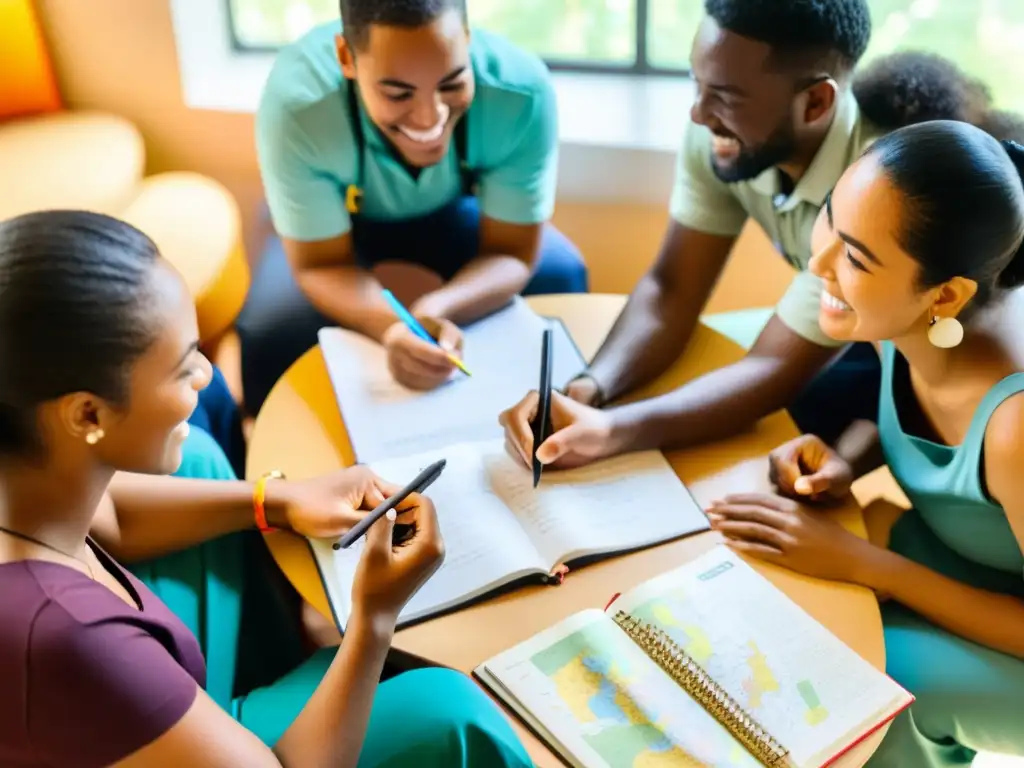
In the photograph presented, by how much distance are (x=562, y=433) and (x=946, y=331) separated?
1.46 feet

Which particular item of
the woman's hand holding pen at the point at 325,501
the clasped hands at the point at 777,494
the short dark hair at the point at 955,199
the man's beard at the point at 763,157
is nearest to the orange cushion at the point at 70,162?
the woman's hand holding pen at the point at 325,501

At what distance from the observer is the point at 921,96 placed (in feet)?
4.47

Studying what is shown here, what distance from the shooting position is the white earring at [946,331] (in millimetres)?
1049

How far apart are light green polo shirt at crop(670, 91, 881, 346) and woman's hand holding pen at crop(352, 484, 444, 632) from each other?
0.62 metres

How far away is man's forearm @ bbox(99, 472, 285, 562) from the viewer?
3.64 ft

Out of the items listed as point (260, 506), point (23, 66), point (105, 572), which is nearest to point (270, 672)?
point (260, 506)

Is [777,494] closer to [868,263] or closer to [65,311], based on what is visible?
[868,263]

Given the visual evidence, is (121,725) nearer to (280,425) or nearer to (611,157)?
(280,425)

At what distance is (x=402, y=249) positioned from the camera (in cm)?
177

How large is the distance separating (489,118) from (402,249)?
0.35m

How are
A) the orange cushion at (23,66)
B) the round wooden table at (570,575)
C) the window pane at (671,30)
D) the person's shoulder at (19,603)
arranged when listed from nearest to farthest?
the person's shoulder at (19,603) → the round wooden table at (570,575) → the orange cushion at (23,66) → the window pane at (671,30)

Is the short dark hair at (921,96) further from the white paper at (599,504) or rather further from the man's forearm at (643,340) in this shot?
the white paper at (599,504)

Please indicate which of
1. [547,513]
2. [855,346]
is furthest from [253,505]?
[855,346]

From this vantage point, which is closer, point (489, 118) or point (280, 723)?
point (280, 723)
